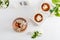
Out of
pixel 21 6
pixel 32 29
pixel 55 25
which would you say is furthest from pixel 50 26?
pixel 21 6

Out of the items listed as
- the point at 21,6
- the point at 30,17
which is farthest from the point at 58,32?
the point at 21,6

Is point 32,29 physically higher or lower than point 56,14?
lower

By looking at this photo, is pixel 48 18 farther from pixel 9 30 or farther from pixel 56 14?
pixel 9 30

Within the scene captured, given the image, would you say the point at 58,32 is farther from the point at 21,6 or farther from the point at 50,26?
the point at 21,6

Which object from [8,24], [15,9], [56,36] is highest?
[15,9]

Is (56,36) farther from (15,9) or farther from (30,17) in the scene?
(15,9)

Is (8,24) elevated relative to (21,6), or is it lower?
lower

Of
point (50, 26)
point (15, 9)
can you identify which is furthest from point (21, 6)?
point (50, 26)
